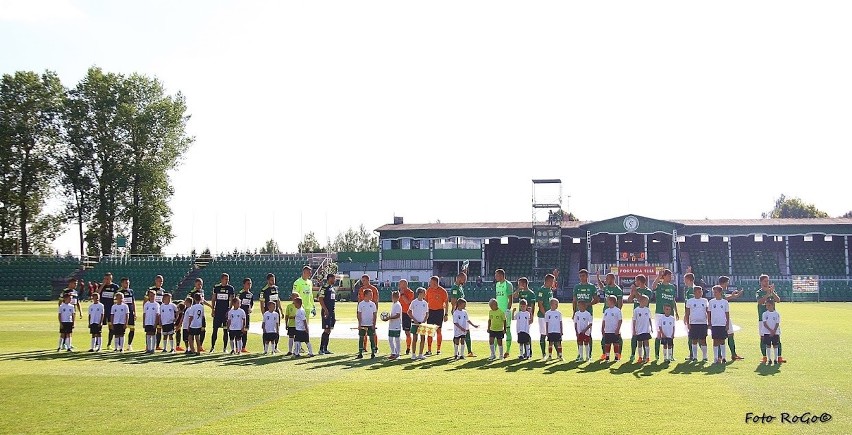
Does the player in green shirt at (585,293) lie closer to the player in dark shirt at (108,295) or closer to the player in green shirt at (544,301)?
the player in green shirt at (544,301)

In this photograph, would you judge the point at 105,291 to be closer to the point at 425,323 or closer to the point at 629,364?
the point at 425,323

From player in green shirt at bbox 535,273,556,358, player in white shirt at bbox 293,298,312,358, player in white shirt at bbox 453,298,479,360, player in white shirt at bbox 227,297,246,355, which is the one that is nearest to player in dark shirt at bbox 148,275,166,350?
player in white shirt at bbox 227,297,246,355

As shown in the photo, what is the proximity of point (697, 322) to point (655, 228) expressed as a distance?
176ft

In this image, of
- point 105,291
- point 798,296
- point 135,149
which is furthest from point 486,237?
point 105,291

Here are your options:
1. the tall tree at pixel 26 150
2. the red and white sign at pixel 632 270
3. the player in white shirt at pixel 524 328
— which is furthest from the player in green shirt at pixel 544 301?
the tall tree at pixel 26 150

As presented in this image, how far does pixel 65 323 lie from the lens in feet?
70.3

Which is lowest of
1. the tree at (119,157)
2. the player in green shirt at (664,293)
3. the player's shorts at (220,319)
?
the player's shorts at (220,319)

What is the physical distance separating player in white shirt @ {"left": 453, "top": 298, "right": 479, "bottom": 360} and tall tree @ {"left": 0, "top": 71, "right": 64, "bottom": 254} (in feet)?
198

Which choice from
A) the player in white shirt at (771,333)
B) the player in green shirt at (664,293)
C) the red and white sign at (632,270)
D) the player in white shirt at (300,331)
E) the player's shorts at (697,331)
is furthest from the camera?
the red and white sign at (632,270)

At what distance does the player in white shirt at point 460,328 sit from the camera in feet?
62.8

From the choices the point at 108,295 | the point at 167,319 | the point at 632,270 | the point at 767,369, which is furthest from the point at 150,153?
the point at 767,369

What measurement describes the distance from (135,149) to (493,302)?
57781 mm

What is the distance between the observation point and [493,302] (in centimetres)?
1892

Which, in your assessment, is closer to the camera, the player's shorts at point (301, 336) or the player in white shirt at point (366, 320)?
the player in white shirt at point (366, 320)
